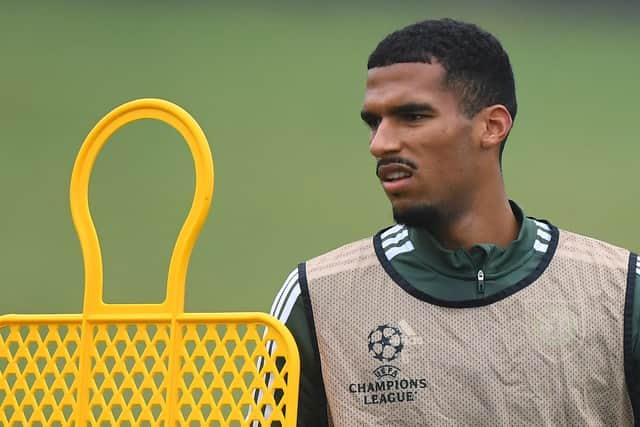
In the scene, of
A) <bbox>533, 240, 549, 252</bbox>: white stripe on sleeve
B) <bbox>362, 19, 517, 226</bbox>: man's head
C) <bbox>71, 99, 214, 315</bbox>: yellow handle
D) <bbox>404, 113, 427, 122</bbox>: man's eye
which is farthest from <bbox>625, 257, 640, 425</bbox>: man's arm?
<bbox>71, 99, 214, 315</bbox>: yellow handle

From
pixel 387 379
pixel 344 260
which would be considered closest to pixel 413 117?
pixel 344 260

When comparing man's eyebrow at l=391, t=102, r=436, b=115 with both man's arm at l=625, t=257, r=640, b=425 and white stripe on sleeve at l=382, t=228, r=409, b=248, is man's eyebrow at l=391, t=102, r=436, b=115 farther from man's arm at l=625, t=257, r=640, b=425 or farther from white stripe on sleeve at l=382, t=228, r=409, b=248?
man's arm at l=625, t=257, r=640, b=425

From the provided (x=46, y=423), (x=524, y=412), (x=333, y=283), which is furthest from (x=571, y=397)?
(x=46, y=423)

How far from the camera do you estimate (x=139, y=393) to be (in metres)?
1.02

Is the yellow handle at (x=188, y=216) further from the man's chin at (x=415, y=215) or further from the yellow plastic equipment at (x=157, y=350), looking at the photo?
the man's chin at (x=415, y=215)

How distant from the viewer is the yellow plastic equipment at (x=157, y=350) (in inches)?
39.5

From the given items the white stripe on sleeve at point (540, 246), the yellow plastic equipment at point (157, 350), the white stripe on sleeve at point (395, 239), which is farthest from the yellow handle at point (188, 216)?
the white stripe on sleeve at point (540, 246)

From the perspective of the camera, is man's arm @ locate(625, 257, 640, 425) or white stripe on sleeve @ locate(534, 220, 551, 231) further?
white stripe on sleeve @ locate(534, 220, 551, 231)

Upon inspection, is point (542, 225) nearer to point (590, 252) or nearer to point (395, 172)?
point (590, 252)

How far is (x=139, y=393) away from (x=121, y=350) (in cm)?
7

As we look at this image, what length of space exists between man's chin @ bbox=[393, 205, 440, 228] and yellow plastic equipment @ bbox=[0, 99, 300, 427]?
0.24 meters

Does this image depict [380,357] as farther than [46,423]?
Yes

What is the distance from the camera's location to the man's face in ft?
3.70

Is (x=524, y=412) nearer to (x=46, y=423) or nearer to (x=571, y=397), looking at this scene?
(x=571, y=397)
